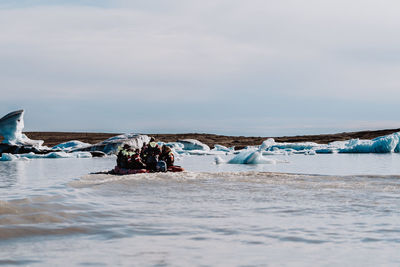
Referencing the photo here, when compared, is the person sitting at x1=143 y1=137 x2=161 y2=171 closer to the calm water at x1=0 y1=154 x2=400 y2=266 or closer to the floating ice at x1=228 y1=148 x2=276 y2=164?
the calm water at x1=0 y1=154 x2=400 y2=266

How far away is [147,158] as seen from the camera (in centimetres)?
1323

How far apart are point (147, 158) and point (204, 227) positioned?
831 centimetres

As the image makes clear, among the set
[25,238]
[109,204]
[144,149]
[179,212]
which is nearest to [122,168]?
[144,149]

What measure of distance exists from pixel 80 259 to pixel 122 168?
31.0ft

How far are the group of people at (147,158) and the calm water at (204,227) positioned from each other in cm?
397

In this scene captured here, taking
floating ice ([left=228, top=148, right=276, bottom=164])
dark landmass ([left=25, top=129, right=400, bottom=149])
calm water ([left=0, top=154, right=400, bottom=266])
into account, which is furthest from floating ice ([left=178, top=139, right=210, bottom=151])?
calm water ([left=0, top=154, right=400, bottom=266])

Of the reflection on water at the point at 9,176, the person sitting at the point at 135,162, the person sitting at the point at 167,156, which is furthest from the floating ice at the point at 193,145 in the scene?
the person sitting at the point at 135,162

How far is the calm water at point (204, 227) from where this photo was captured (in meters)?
3.79

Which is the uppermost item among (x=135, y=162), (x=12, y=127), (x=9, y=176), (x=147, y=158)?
(x=12, y=127)

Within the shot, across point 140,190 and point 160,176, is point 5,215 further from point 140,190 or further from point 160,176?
point 160,176

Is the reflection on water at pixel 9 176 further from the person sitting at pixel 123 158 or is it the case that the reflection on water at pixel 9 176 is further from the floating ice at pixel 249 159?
the floating ice at pixel 249 159

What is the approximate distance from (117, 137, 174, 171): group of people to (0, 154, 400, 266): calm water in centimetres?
397

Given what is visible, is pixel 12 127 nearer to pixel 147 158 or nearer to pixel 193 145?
pixel 193 145

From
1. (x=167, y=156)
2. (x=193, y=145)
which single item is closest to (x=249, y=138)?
(x=193, y=145)
